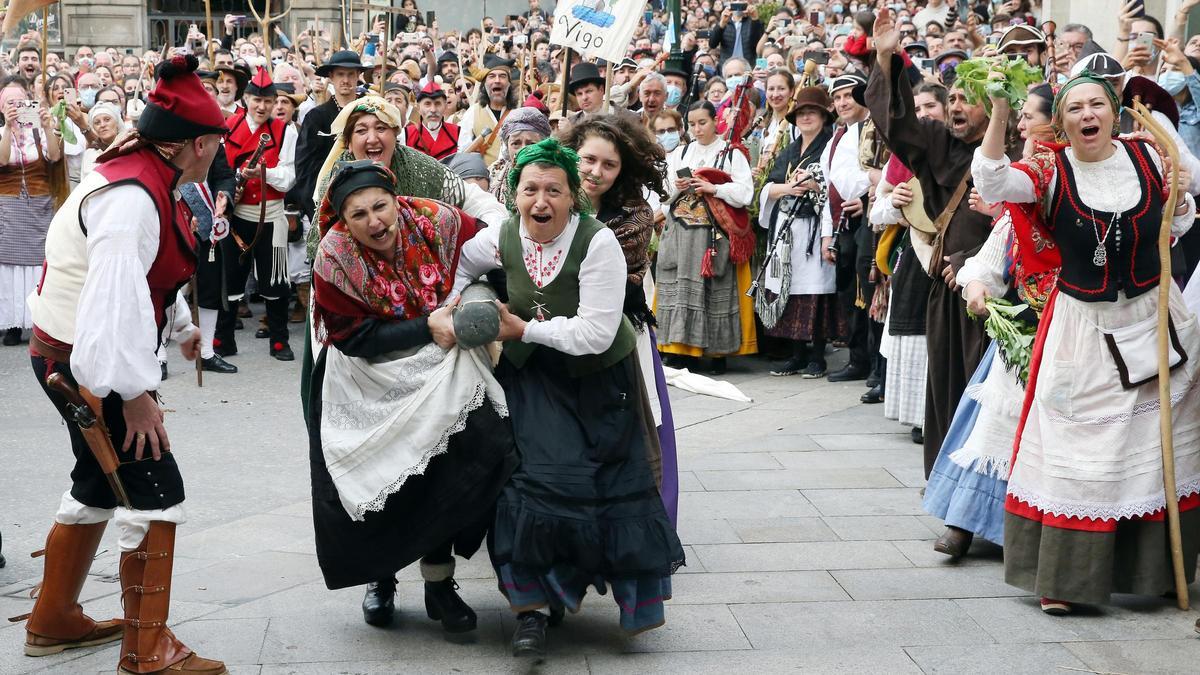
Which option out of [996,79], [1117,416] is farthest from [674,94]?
[1117,416]

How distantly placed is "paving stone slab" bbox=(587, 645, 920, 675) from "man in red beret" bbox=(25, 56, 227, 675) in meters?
1.24

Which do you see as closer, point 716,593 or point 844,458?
point 716,593

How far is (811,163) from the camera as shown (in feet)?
32.0

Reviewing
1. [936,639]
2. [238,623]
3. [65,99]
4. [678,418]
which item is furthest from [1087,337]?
[65,99]

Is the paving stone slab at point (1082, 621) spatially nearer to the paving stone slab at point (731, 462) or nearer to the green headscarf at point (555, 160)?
the green headscarf at point (555, 160)

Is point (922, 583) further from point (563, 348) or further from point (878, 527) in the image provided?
point (563, 348)

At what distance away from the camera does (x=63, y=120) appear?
36.2 ft

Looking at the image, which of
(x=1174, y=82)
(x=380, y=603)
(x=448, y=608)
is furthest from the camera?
(x=1174, y=82)

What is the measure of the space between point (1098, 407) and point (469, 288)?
7.27 ft

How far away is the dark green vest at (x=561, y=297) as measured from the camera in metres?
4.45

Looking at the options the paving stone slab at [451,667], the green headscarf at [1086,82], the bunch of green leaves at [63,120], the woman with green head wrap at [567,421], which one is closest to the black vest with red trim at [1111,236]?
the green headscarf at [1086,82]

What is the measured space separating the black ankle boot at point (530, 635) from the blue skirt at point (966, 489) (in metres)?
1.97

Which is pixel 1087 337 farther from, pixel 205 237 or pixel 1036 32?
pixel 205 237

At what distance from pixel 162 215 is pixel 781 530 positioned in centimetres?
302
